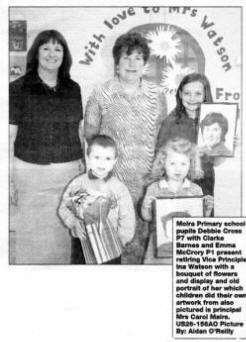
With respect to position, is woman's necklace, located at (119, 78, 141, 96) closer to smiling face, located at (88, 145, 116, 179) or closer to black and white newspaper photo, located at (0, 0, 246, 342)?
black and white newspaper photo, located at (0, 0, 246, 342)

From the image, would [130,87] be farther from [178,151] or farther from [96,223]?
[96,223]

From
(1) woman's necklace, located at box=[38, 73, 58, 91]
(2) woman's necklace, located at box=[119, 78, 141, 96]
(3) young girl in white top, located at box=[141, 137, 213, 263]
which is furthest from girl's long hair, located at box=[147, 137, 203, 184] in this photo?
(1) woman's necklace, located at box=[38, 73, 58, 91]

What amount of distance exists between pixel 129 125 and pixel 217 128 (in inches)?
6.6

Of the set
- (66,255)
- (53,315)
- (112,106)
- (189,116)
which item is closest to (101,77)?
(112,106)

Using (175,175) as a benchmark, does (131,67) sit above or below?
above

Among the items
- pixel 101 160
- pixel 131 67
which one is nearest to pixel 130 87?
pixel 131 67

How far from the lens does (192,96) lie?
111cm

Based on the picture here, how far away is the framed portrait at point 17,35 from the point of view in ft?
3.65

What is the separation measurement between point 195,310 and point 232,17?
56 cm

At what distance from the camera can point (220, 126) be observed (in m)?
1.11

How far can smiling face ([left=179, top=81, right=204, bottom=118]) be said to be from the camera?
111 centimetres

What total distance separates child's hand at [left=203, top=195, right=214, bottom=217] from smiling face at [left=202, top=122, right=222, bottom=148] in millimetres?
98

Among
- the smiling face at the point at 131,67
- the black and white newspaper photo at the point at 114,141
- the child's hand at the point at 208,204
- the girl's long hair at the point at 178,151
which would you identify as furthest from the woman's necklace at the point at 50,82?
the child's hand at the point at 208,204
